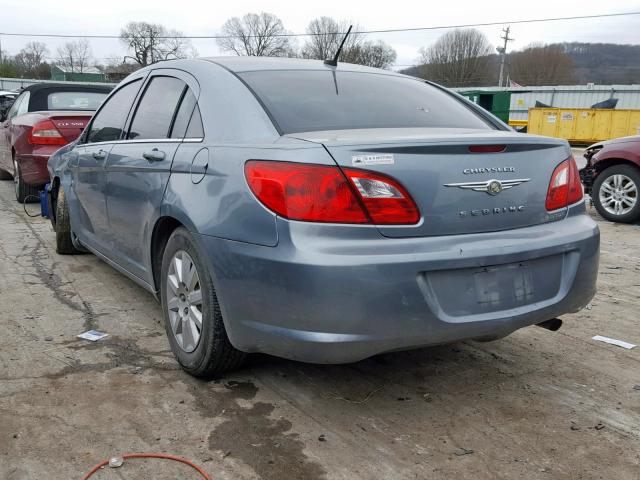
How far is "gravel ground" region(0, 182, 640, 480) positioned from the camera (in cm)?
236

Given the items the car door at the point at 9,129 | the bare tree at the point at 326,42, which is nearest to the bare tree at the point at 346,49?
the bare tree at the point at 326,42

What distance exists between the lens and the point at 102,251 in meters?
4.24

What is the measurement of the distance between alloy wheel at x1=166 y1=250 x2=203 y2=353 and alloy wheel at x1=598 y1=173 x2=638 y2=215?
6.32m

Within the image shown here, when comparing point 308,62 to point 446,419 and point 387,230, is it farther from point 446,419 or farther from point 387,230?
point 446,419

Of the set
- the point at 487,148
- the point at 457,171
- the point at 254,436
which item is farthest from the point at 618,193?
the point at 254,436

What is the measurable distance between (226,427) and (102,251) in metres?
2.08

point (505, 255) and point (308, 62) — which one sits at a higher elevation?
point (308, 62)

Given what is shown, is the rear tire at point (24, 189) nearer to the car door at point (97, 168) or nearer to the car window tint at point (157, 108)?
the car door at point (97, 168)

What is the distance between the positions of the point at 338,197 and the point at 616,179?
647cm

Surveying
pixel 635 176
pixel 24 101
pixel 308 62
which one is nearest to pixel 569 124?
pixel 635 176

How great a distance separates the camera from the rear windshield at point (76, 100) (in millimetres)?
8430

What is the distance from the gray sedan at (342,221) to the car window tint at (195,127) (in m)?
0.01

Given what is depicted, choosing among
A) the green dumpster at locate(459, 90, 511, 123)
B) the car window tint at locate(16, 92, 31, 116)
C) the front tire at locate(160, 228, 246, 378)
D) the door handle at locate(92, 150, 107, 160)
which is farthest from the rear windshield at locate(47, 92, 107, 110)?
the green dumpster at locate(459, 90, 511, 123)

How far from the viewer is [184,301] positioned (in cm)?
304
